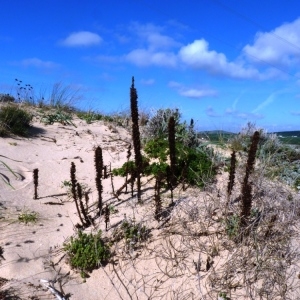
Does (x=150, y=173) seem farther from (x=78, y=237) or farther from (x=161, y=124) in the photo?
(x=161, y=124)

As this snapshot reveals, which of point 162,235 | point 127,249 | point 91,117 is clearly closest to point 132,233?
point 127,249

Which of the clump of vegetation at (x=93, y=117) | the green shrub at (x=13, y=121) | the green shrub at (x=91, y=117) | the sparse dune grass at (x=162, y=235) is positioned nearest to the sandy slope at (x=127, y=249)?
the sparse dune grass at (x=162, y=235)

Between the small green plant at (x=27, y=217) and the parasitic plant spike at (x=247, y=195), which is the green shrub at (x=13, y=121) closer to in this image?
the small green plant at (x=27, y=217)

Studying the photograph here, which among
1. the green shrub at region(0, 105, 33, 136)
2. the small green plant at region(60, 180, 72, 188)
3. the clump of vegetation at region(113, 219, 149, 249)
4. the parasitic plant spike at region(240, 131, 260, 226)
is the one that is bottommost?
the clump of vegetation at region(113, 219, 149, 249)

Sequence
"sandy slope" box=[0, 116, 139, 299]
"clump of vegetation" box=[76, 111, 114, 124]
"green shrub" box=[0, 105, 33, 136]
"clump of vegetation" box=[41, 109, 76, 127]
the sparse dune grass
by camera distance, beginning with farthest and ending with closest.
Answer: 1. "clump of vegetation" box=[76, 111, 114, 124]
2. "clump of vegetation" box=[41, 109, 76, 127]
3. "green shrub" box=[0, 105, 33, 136]
4. "sandy slope" box=[0, 116, 139, 299]
5. the sparse dune grass

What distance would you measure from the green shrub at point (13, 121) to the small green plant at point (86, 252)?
15.1 feet

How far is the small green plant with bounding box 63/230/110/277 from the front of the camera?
12.1 ft

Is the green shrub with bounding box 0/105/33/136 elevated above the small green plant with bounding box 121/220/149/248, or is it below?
above

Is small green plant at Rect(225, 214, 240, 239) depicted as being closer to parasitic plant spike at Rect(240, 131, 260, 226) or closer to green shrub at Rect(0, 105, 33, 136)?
parasitic plant spike at Rect(240, 131, 260, 226)

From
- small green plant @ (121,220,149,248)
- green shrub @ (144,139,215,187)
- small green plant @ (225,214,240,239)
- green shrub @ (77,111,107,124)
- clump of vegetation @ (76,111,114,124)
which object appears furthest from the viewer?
clump of vegetation @ (76,111,114,124)

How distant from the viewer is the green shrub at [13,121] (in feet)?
25.6

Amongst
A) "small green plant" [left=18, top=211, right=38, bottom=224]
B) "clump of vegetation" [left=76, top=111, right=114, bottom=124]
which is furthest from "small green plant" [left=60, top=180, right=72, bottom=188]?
"clump of vegetation" [left=76, top=111, right=114, bottom=124]

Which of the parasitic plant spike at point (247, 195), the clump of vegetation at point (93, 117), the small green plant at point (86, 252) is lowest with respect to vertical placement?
the small green plant at point (86, 252)

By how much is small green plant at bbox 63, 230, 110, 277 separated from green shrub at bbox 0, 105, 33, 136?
15.1ft
